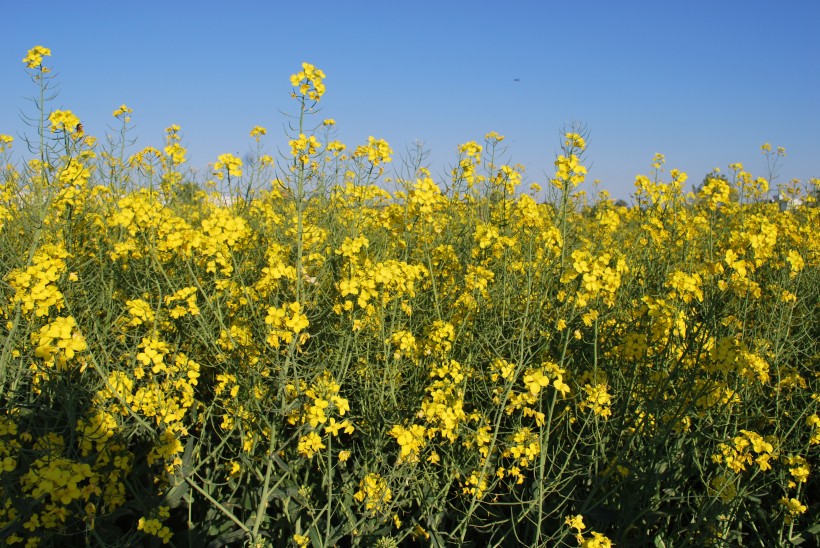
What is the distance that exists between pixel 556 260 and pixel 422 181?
0.81m

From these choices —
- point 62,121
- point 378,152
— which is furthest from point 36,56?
point 378,152

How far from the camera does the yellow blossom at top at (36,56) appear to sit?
2689 millimetres

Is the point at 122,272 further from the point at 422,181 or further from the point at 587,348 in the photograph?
the point at 587,348

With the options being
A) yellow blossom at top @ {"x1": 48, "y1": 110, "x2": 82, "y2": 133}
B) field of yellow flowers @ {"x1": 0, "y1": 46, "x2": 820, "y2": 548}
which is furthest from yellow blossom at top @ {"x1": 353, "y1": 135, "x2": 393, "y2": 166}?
yellow blossom at top @ {"x1": 48, "y1": 110, "x2": 82, "y2": 133}

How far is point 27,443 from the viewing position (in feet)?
8.11

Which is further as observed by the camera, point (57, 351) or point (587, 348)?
point (587, 348)

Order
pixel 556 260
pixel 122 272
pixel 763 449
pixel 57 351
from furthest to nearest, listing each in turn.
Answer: pixel 122 272 < pixel 556 260 < pixel 763 449 < pixel 57 351

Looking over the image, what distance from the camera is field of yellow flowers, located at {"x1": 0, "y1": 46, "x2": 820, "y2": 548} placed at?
2.21 meters

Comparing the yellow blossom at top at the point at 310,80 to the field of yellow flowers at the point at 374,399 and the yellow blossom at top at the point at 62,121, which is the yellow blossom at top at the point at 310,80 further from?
the yellow blossom at top at the point at 62,121

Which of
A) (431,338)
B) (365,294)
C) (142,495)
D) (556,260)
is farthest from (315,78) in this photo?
(142,495)

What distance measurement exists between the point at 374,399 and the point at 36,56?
231 cm

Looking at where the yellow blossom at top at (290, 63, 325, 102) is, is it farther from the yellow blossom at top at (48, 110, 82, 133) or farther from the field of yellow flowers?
the yellow blossom at top at (48, 110, 82, 133)

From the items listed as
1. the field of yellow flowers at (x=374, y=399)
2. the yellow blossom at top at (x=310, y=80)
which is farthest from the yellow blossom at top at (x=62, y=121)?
the yellow blossom at top at (x=310, y=80)

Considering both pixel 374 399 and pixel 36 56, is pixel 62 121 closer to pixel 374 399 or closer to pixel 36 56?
pixel 36 56
